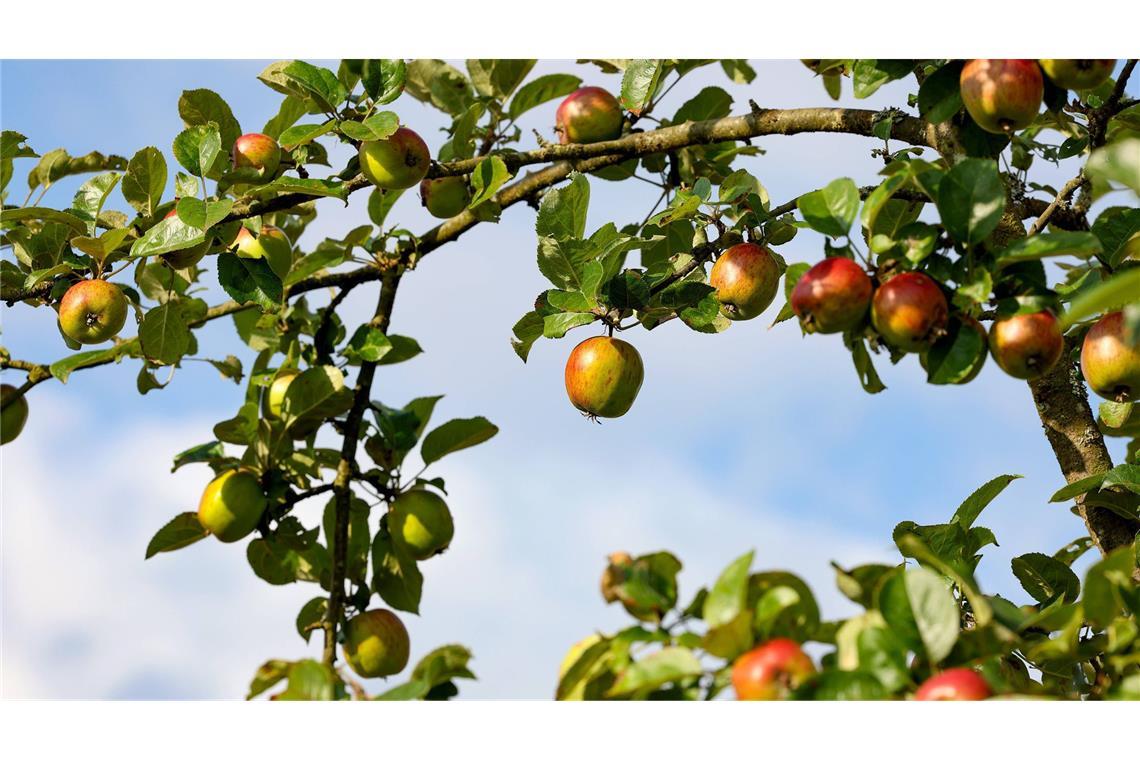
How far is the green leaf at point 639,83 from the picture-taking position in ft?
8.06

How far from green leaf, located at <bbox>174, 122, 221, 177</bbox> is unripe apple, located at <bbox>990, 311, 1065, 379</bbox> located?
1426mm

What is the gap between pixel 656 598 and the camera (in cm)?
120

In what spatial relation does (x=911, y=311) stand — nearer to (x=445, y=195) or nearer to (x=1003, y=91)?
(x=1003, y=91)

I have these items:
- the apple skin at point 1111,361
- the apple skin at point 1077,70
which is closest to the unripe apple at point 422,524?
the apple skin at point 1111,361

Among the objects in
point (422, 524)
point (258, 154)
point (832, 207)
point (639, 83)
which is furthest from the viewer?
point (639, 83)

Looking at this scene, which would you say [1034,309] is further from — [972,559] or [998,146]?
[972,559]

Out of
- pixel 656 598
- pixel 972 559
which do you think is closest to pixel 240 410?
pixel 656 598

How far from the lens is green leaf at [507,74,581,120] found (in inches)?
98.6

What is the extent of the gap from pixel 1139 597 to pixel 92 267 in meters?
1.90

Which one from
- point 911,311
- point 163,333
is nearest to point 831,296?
point 911,311

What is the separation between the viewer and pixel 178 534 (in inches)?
81.5

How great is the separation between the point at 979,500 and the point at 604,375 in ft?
2.38

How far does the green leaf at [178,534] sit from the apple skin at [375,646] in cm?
40

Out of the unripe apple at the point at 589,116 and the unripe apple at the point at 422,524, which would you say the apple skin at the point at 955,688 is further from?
the unripe apple at the point at 589,116
